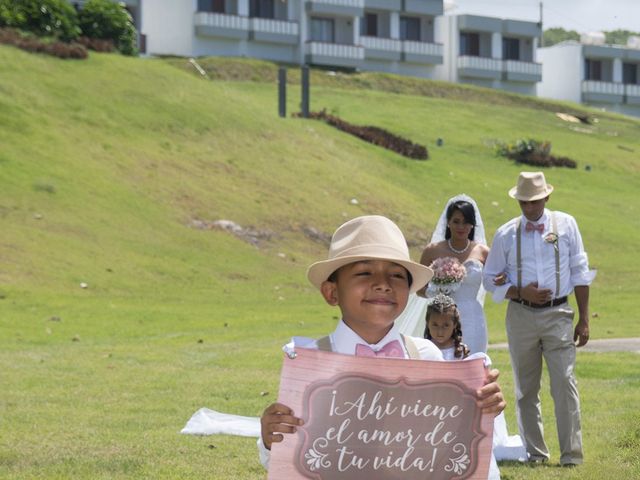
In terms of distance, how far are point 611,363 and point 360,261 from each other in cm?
1282

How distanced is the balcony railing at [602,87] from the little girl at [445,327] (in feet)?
310

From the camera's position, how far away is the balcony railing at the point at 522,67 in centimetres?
9500

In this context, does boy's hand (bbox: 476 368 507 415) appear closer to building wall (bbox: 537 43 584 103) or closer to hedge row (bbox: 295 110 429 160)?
hedge row (bbox: 295 110 429 160)

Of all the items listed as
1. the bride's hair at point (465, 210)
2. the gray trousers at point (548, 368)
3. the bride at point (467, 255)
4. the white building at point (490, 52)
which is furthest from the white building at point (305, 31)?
the gray trousers at point (548, 368)

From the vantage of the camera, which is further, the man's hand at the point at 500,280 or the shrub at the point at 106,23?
the shrub at the point at 106,23

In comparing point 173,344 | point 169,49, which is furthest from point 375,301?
point 169,49

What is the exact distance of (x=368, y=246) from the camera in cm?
521

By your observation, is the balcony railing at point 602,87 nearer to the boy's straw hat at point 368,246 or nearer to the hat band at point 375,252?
the boy's straw hat at point 368,246

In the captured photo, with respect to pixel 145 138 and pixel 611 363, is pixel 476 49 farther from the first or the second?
pixel 611 363

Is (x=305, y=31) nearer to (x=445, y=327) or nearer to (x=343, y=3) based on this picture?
(x=343, y=3)

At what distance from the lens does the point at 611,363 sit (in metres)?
17.6

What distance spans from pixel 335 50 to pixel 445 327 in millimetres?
74085

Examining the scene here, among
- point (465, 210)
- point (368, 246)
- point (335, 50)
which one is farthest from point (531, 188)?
point (335, 50)

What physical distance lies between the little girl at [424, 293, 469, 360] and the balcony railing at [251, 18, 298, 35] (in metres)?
71.2
